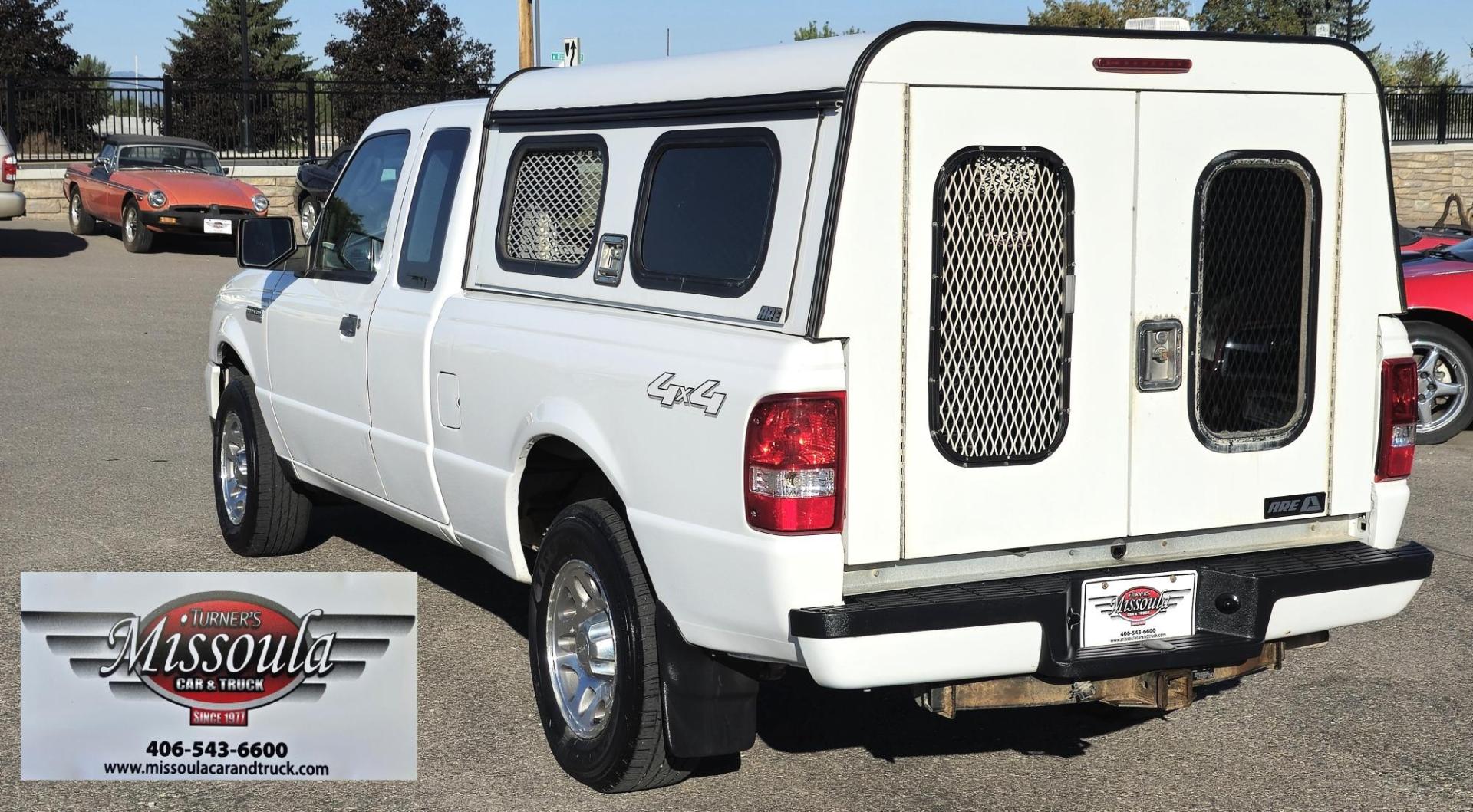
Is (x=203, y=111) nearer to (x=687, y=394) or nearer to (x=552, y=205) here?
(x=552, y=205)

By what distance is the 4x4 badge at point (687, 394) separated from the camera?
3.91m

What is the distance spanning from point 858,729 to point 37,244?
20.6 m

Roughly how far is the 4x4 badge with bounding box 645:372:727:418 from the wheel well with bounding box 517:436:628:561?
0.55m

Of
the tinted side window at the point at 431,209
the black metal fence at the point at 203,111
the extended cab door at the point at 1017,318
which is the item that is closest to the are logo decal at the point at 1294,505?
the extended cab door at the point at 1017,318

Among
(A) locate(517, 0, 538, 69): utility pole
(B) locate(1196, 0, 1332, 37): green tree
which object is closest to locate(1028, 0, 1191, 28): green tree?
(B) locate(1196, 0, 1332, 37): green tree

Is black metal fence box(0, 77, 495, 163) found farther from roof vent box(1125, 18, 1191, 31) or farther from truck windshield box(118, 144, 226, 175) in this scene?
roof vent box(1125, 18, 1191, 31)

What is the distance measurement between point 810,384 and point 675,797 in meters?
1.43

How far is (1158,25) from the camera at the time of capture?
4.25 meters

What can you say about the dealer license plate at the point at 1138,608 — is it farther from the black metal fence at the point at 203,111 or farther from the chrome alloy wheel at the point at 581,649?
the black metal fence at the point at 203,111

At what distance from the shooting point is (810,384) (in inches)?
Answer: 148

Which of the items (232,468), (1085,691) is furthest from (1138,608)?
(232,468)

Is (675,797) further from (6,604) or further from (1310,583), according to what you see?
(6,604)

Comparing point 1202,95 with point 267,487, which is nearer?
point 1202,95

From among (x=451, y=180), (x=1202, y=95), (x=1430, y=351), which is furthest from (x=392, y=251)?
(x=1430, y=351)
